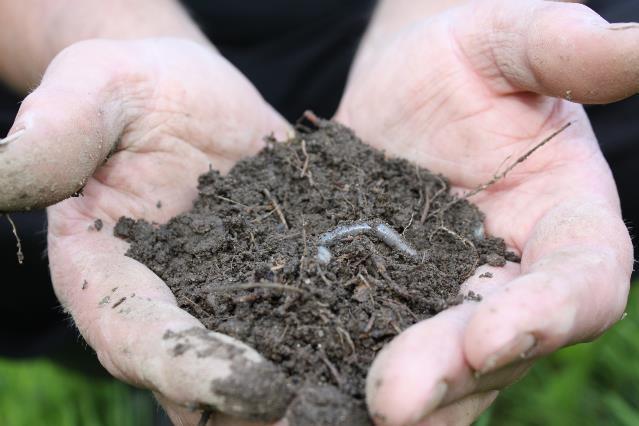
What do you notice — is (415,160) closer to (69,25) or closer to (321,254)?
(321,254)

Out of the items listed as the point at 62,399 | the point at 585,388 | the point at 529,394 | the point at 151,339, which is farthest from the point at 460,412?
the point at 62,399

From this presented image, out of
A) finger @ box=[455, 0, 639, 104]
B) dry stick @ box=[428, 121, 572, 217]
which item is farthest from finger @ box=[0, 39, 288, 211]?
finger @ box=[455, 0, 639, 104]

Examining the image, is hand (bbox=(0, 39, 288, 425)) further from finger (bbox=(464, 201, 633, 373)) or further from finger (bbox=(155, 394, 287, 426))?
finger (bbox=(464, 201, 633, 373))

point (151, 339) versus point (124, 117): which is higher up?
point (124, 117)

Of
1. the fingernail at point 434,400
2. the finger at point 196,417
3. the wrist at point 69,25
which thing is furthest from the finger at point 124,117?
the fingernail at point 434,400

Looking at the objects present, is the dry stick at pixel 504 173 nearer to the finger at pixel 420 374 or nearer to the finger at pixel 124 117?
the finger at pixel 420 374

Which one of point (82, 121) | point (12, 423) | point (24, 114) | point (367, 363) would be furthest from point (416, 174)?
point (12, 423)
